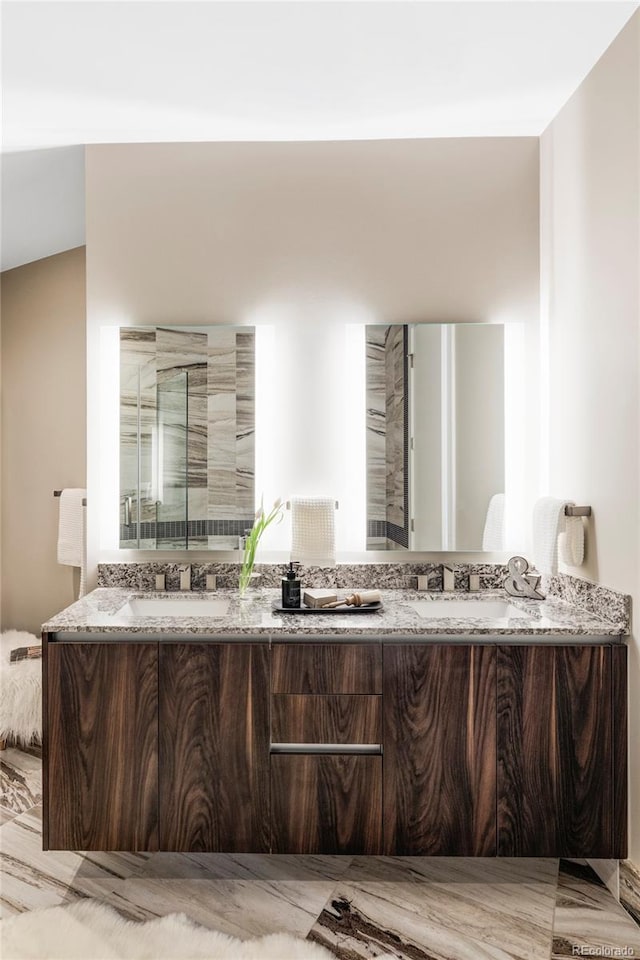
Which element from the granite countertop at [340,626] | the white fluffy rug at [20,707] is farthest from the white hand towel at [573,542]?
the white fluffy rug at [20,707]

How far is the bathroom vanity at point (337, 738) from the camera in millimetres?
2008

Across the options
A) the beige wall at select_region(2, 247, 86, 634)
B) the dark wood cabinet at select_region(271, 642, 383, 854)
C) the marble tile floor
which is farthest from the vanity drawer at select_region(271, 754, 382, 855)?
the beige wall at select_region(2, 247, 86, 634)

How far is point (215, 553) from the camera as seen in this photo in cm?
269

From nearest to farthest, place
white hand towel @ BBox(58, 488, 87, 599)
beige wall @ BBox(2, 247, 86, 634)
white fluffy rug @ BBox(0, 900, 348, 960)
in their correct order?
white fluffy rug @ BBox(0, 900, 348, 960) < white hand towel @ BBox(58, 488, 87, 599) < beige wall @ BBox(2, 247, 86, 634)

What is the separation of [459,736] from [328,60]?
223cm

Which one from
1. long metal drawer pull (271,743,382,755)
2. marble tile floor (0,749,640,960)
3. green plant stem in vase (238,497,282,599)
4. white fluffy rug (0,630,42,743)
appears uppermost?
green plant stem in vase (238,497,282,599)

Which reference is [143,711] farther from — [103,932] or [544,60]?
[544,60]

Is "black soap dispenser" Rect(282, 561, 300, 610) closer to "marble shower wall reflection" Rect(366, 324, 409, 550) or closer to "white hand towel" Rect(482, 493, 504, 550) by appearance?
"marble shower wall reflection" Rect(366, 324, 409, 550)

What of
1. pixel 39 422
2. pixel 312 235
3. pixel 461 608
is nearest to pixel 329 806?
pixel 461 608

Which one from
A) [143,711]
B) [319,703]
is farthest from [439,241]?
[143,711]

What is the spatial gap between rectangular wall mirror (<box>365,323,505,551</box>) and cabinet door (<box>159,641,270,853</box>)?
0.89 metres

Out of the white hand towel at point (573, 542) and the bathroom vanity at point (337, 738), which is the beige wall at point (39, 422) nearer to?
the bathroom vanity at point (337, 738)

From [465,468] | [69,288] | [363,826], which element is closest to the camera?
[363,826]

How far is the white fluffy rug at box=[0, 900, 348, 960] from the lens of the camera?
5.86 feet
